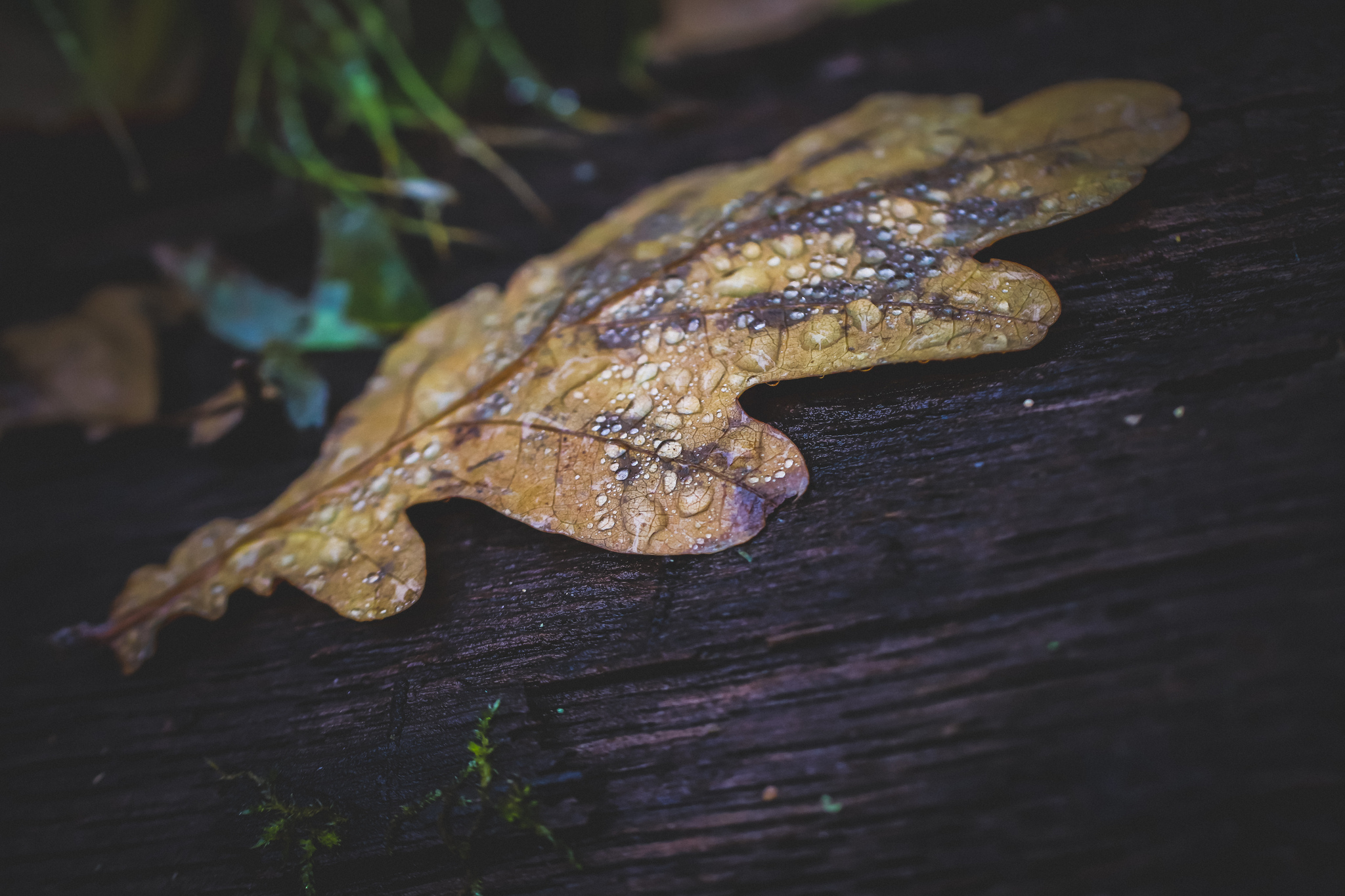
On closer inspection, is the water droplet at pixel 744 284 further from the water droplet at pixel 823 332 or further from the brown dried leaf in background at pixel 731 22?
the brown dried leaf in background at pixel 731 22

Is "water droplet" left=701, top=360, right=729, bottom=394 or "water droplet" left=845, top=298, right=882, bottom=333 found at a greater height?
"water droplet" left=845, top=298, right=882, bottom=333

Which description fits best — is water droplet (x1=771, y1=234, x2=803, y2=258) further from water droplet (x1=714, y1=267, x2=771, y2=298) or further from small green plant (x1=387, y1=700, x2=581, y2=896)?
small green plant (x1=387, y1=700, x2=581, y2=896)

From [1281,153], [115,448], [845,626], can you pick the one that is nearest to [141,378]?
[115,448]

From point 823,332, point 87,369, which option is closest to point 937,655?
point 823,332

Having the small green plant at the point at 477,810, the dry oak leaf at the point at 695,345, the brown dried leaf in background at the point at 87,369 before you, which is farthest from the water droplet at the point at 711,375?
the brown dried leaf in background at the point at 87,369

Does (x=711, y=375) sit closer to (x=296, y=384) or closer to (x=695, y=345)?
(x=695, y=345)

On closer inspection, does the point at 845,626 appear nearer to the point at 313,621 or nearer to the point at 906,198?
the point at 906,198

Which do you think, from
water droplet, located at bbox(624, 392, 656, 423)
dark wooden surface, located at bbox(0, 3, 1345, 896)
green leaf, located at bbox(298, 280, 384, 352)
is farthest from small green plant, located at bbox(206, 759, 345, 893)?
green leaf, located at bbox(298, 280, 384, 352)
